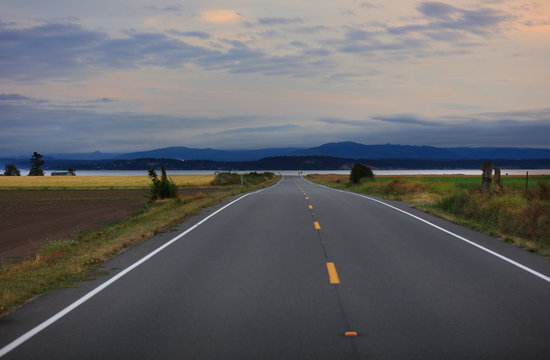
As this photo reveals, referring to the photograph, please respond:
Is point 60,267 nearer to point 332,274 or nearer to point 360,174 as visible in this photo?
point 332,274

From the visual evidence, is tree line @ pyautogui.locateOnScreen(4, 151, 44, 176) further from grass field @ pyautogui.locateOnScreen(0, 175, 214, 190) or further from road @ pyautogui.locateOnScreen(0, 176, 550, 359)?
road @ pyautogui.locateOnScreen(0, 176, 550, 359)

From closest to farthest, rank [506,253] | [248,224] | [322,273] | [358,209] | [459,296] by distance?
[459,296]
[322,273]
[506,253]
[248,224]
[358,209]

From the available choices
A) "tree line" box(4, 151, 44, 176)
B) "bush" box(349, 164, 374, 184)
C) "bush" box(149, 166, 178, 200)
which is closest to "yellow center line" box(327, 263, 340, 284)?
"bush" box(149, 166, 178, 200)

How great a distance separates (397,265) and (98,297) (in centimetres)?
561

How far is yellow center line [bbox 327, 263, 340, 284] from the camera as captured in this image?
889 centimetres

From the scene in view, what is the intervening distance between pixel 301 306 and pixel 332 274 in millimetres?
2315

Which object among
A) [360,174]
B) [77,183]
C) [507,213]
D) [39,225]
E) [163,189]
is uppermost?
[360,174]

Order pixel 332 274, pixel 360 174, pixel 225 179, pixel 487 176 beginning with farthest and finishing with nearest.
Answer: pixel 225 179 → pixel 360 174 → pixel 487 176 → pixel 332 274

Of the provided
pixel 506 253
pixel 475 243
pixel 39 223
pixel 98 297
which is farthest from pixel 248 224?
pixel 39 223

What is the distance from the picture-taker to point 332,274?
947 centimetres

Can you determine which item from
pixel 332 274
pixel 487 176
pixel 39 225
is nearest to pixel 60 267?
pixel 332 274

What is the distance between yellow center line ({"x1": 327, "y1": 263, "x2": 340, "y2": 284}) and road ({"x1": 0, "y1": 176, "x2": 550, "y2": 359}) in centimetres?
3

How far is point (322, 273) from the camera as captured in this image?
957 centimetres

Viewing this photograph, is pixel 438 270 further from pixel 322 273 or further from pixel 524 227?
pixel 524 227
